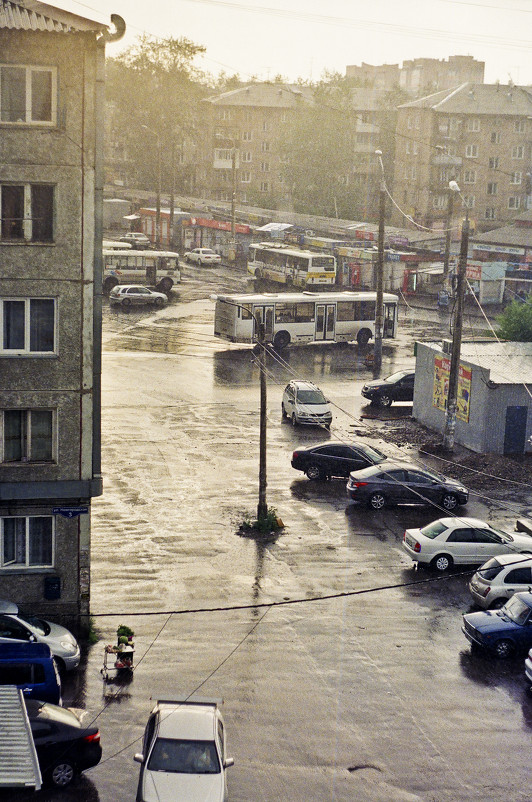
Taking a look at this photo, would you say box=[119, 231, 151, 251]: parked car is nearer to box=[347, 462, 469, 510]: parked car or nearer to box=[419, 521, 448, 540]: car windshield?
box=[347, 462, 469, 510]: parked car

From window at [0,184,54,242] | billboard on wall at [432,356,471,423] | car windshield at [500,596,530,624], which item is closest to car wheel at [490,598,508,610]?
car windshield at [500,596,530,624]

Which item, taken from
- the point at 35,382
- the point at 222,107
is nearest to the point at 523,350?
the point at 35,382

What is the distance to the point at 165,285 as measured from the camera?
70188 millimetres

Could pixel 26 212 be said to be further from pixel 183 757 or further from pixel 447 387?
pixel 447 387

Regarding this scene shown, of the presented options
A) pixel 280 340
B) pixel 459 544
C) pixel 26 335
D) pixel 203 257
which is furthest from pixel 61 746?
pixel 203 257

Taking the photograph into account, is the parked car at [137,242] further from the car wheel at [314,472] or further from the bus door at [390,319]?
the car wheel at [314,472]

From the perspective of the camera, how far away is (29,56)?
19.7 meters

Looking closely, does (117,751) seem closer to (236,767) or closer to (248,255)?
(236,767)

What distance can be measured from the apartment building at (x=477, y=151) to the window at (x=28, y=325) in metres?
81.7

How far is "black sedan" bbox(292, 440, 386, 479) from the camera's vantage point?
3241cm

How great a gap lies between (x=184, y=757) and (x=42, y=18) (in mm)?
13713

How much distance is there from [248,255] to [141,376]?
143 ft

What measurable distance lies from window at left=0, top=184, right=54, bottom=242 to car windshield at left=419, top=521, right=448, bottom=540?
12.0m

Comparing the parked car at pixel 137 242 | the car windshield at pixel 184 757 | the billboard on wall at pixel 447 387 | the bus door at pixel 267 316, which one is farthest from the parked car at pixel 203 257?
the car windshield at pixel 184 757
